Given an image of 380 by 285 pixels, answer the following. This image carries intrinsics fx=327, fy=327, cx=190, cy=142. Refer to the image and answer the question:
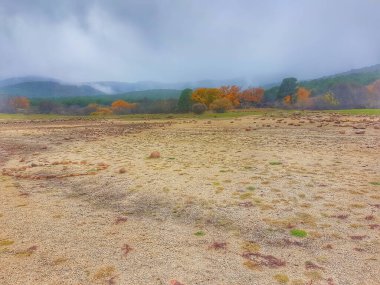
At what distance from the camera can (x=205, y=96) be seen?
99.0 metres

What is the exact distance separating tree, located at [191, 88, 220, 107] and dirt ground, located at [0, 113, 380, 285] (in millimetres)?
80383

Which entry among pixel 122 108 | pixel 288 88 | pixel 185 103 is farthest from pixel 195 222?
pixel 122 108

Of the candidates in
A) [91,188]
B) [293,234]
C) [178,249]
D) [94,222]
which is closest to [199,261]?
[178,249]

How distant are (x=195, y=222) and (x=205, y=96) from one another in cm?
9133

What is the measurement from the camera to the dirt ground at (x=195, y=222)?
22.0 feet

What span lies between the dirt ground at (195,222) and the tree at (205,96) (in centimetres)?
8038

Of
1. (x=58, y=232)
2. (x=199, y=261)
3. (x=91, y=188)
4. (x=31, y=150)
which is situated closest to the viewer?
(x=199, y=261)

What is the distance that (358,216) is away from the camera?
29.7 feet

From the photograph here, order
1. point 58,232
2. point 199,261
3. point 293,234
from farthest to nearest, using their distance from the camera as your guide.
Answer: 1. point 58,232
2. point 293,234
3. point 199,261

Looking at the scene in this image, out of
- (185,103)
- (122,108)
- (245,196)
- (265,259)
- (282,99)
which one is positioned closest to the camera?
(265,259)

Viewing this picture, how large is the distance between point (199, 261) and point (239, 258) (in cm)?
89

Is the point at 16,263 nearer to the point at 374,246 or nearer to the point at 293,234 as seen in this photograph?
the point at 293,234

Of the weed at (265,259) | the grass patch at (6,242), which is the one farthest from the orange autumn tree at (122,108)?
the weed at (265,259)

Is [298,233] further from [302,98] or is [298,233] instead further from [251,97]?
[302,98]
